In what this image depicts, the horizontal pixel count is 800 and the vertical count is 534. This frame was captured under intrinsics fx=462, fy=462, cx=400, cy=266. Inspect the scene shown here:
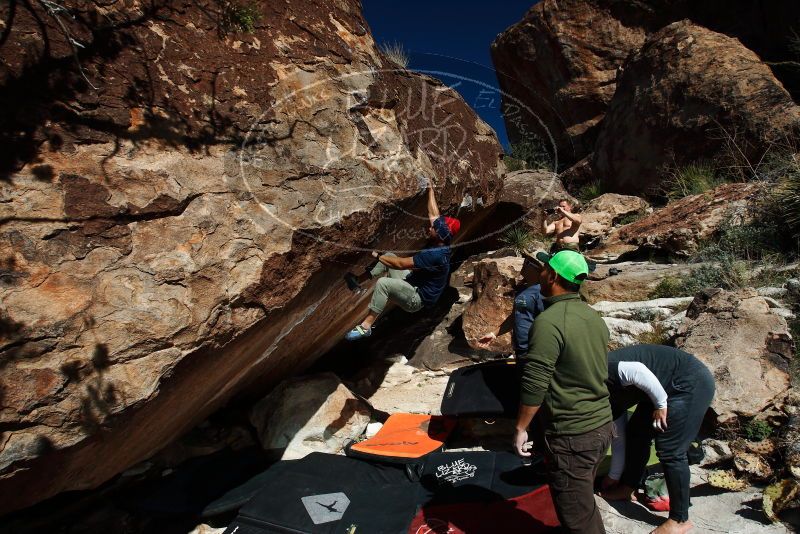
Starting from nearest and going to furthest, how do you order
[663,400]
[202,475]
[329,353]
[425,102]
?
[663,400] → [202,475] → [425,102] → [329,353]

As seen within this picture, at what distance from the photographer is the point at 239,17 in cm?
291

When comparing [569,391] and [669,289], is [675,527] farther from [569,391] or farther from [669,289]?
[669,289]

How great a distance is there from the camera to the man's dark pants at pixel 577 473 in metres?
2.02

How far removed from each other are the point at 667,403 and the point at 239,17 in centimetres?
337

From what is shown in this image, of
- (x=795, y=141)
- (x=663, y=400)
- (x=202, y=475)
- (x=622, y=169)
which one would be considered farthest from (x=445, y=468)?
(x=622, y=169)

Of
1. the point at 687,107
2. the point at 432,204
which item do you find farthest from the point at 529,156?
the point at 432,204

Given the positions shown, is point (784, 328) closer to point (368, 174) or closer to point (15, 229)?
point (368, 174)

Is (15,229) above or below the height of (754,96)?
below

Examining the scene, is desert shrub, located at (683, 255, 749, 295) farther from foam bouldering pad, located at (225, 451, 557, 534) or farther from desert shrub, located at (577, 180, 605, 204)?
desert shrub, located at (577, 180, 605, 204)

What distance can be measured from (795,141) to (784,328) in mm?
5017

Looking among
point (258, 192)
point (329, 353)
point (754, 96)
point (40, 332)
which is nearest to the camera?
point (40, 332)

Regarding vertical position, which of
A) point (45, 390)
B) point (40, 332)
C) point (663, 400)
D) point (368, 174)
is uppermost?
point (368, 174)

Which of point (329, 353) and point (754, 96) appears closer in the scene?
point (329, 353)

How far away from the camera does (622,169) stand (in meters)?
9.34
